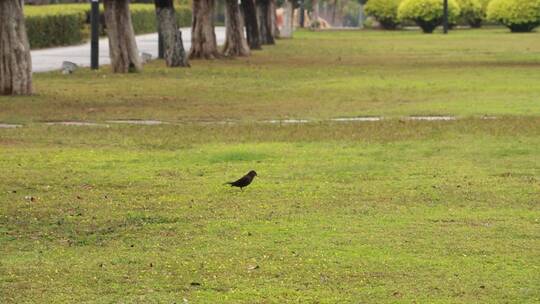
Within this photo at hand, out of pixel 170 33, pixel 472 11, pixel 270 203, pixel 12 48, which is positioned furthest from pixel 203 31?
pixel 472 11

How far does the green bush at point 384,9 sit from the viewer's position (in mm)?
92812

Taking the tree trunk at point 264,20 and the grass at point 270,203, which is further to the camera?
the tree trunk at point 264,20

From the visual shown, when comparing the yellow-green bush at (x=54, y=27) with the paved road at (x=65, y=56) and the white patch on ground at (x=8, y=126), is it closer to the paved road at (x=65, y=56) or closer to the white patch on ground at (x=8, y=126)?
Result: the paved road at (x=65, y=56)

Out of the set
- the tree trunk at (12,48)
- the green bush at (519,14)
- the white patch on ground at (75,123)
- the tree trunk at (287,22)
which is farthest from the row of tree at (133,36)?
the green bush at (519,14)

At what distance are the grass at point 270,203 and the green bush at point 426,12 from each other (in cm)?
5966

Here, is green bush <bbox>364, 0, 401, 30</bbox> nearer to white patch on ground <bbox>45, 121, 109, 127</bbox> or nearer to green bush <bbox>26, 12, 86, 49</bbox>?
green bush <bbox>26, 12, 86, 49</bbox>

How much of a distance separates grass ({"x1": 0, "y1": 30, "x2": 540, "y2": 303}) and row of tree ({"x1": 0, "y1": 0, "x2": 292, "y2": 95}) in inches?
31.6

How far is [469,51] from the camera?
2116 inches

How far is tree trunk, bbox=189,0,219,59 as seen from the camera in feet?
138

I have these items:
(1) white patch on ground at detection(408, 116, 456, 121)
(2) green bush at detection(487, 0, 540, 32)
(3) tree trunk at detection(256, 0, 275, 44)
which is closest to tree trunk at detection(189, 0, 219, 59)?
(3) tree trunk at detection(256, 0, 275, 44)

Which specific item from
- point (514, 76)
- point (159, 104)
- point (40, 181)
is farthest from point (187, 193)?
point (514, 76)

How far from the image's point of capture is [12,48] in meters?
25.6

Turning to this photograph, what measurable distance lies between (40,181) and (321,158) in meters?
3.62

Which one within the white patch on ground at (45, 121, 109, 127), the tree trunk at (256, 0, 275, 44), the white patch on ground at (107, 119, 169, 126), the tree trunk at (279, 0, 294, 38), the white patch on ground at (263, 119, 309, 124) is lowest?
the tree trunk at (279, 0, 294, 38)
